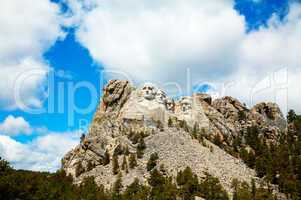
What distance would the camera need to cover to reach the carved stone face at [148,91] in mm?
106938

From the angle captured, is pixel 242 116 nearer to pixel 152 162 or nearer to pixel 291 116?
pixel 291 116

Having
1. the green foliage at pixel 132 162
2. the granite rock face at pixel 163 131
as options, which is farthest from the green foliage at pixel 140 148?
the green foliage at pixel 132 162

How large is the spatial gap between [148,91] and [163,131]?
52.4 feet

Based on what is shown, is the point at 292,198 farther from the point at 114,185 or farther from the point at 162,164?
the point at 114,185

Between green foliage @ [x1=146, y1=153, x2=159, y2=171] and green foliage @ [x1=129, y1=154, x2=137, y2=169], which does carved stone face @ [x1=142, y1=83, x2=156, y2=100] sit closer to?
green foliage @ [x1=146, y1=153, x2=159, y2=171]

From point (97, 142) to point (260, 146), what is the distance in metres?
39.3

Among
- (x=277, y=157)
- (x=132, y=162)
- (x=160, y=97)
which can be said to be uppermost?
(x=160, y=97)

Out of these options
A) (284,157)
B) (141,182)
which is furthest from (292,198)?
(141,182)

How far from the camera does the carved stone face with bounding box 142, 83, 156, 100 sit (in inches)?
4210

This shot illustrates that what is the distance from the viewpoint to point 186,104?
111 meters

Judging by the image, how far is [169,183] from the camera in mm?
72125

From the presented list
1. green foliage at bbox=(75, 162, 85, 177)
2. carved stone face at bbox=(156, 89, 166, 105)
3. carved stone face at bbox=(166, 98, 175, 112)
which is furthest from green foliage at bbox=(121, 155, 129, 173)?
carved stone face at bbox=(166, 98, 175, 112)

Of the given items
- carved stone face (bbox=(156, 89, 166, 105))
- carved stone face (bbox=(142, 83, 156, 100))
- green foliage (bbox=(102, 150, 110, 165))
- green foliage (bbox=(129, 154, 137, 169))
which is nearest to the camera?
green foliage (bbox=(129, 154, 137, 169))

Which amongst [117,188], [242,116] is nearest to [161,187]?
[117,188]
